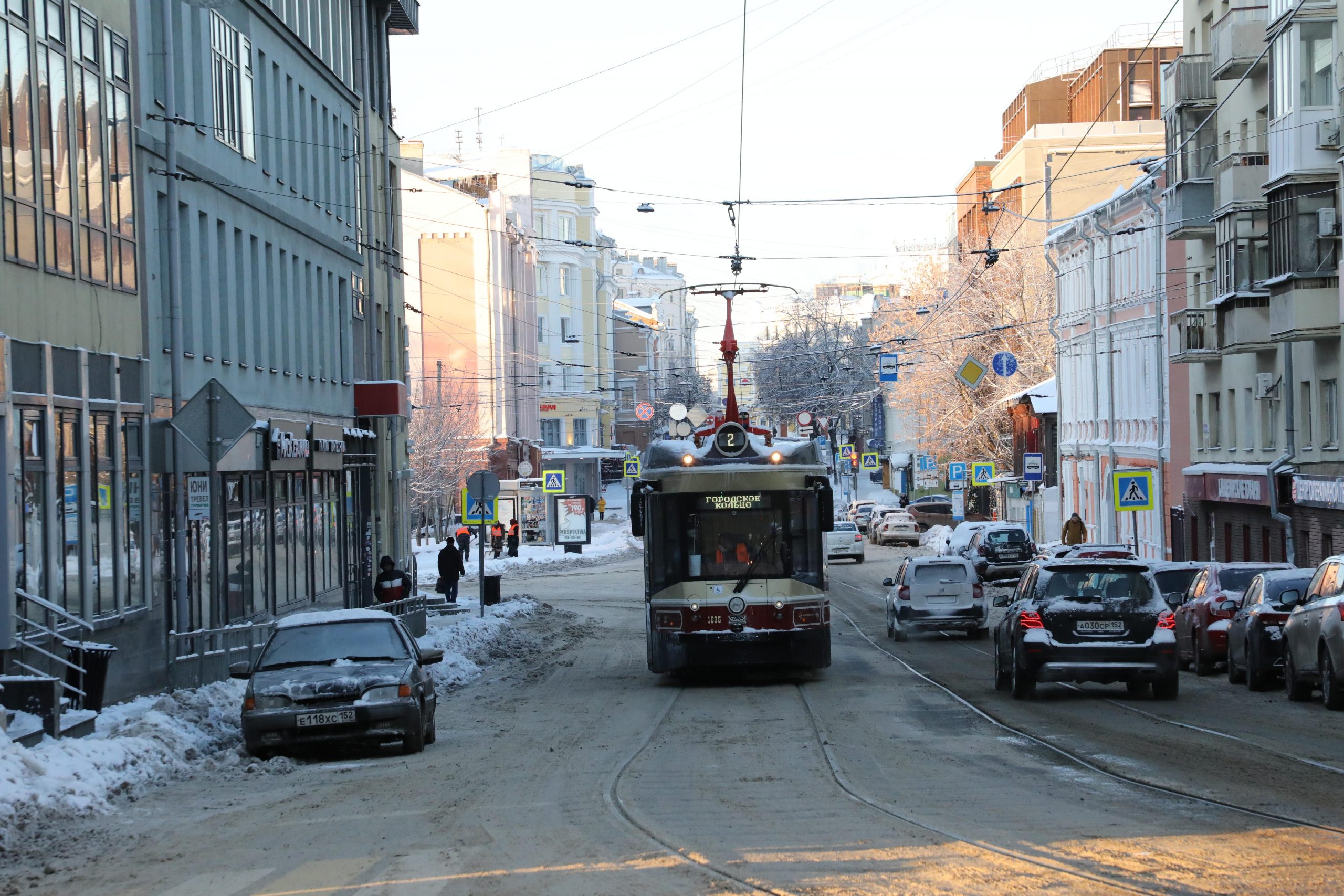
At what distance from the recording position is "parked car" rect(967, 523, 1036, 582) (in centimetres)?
4881

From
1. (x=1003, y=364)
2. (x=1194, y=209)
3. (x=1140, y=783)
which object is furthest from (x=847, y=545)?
(x=1140, y=783)

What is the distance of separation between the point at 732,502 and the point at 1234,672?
6958mm

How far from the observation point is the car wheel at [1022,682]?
18.7 meters

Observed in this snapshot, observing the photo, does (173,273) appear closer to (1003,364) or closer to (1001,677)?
(1001,677)

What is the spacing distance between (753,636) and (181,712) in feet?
24.5

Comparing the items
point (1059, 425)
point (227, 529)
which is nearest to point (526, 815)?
point (227, 529)

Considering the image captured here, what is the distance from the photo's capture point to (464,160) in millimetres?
95688

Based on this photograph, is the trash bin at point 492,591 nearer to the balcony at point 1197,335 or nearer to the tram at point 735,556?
the tram at point 735,556

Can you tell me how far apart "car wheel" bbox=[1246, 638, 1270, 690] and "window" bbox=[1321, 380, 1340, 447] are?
16590mm

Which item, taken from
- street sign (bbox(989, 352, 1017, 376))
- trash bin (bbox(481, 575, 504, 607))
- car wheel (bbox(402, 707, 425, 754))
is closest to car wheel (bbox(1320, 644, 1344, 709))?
car wheel (bbox(402, 707, 425, 754))

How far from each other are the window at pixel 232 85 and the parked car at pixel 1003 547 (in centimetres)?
2647

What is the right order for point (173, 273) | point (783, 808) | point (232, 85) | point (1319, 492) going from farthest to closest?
point (1319, 492) → point (232, 85) → point (173, 273) → point (783, 808)

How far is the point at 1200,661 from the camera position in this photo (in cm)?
2352

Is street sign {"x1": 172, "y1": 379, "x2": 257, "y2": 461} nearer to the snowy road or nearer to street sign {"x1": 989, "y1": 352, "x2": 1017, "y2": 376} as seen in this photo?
the snowy road
